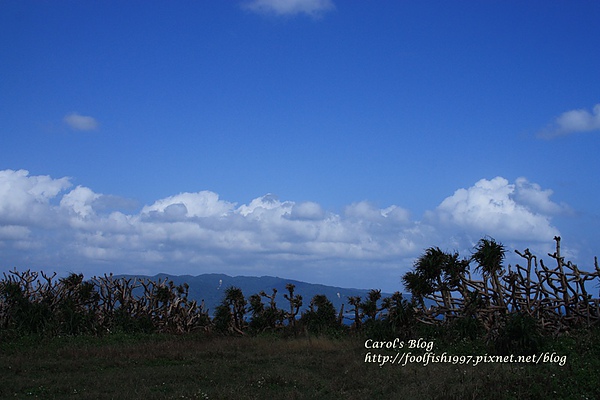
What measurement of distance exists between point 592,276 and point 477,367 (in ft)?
28.4

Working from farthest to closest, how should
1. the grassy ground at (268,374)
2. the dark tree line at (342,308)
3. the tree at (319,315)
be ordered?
1. the tree at (319,315)
2. the dark tree line at (342,308)
3. the grassy ground at (268,374)

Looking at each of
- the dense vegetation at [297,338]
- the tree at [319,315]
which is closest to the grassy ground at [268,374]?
the dense vegetation at [297,338]

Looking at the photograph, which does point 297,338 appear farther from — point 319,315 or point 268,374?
point 268,374

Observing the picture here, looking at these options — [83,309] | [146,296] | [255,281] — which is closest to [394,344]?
[146,296]

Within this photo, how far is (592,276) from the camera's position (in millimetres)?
21141

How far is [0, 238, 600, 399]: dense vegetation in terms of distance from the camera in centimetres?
1399

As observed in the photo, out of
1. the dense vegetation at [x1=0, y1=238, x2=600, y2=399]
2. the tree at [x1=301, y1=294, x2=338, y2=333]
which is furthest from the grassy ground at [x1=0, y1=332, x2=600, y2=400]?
the tree at [x1=301, y1=294, x2=338, y2=333]

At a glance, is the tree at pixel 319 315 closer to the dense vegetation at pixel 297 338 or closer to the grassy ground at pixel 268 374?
the dense vegetation at pixel 297 338

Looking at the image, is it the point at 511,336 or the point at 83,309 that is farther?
the point at 83,309

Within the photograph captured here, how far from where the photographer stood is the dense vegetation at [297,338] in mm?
13992

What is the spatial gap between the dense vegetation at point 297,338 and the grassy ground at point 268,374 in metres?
0.05

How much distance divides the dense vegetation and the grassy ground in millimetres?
50

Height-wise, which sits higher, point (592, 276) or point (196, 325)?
point (592, 276)

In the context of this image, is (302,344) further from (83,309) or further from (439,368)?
(83,309)
